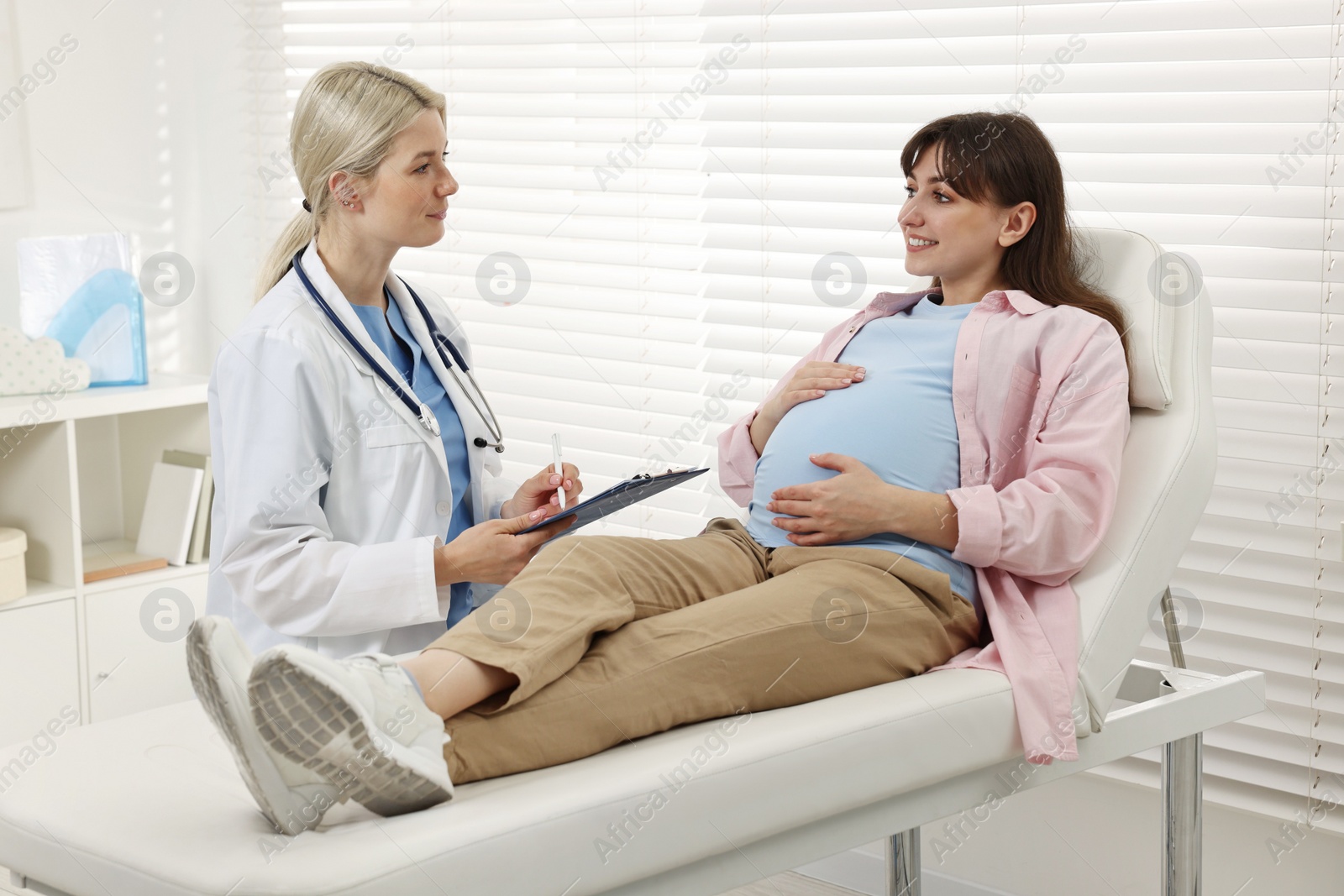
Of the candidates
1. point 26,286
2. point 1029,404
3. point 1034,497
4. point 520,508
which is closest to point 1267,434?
point 1029,404

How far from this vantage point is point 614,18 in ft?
7.81

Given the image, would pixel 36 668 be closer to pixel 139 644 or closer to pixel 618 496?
pixel 139 644

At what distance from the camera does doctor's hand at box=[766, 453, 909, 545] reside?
4.84ft

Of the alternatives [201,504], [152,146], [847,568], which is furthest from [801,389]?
[152,146]

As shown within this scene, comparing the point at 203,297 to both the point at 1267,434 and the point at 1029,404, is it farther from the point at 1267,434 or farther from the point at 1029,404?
the point at 1267,434

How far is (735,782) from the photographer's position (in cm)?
114

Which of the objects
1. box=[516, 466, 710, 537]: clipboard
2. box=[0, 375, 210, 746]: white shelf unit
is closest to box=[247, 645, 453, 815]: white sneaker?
box=[516, 466, 710, 537]: clipboard

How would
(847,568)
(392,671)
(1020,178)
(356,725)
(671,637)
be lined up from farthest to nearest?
1. (1020,178)
2. (847,568)
3. (671,637)
4. (392,671)
5. (356,725)

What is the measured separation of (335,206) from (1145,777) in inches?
59.7

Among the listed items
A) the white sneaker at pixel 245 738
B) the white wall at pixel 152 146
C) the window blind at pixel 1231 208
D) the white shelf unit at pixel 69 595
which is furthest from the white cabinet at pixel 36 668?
the window blind at pixel 1231 208

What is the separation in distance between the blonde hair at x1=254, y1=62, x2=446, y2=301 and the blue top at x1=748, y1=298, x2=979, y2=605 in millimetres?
668

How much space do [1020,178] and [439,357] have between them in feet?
2.82

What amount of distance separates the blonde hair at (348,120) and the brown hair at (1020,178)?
744 millimetres

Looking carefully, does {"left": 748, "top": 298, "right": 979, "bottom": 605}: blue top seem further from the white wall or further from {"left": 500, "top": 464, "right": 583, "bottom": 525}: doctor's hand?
the white wall
